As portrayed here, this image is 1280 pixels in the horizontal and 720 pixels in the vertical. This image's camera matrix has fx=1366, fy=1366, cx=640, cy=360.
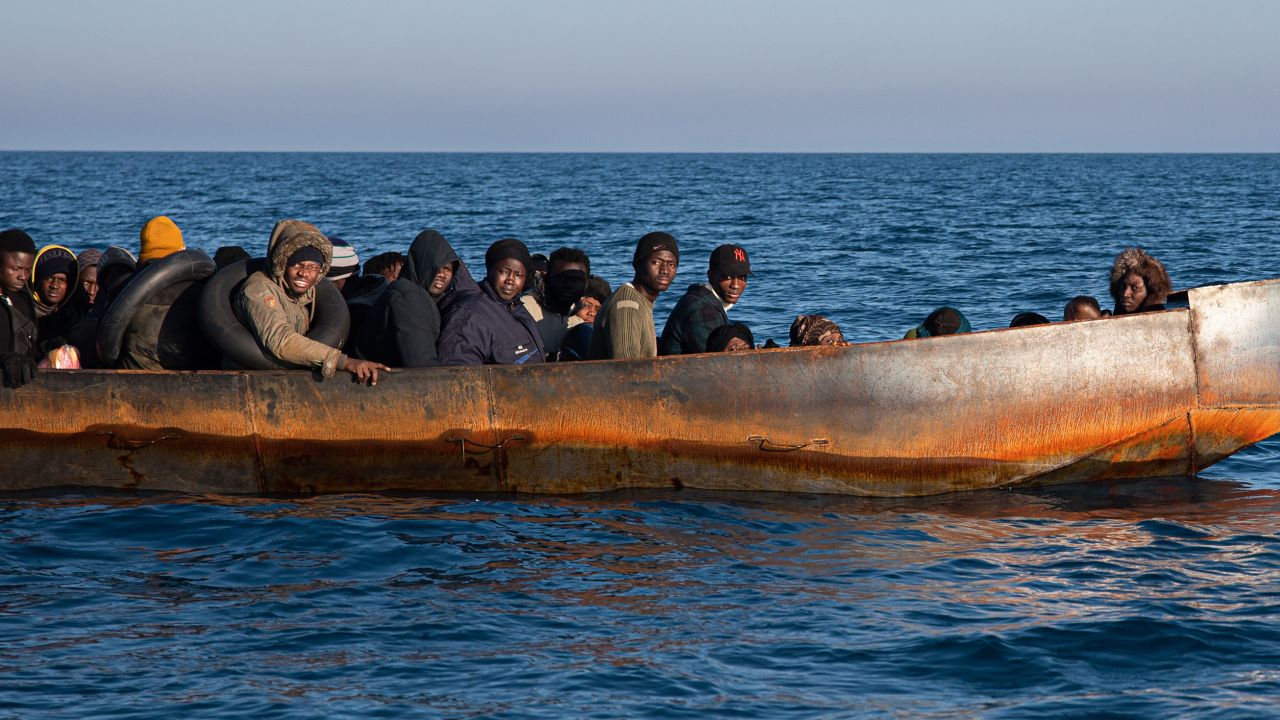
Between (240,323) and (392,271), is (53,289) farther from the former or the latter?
(392,271)

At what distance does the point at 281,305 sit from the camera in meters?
8.09

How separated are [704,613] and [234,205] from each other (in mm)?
51681

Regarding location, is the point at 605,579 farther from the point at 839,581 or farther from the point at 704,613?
the point at 839,581

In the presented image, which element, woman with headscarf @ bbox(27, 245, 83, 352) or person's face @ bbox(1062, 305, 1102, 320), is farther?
woman with headscarf @ bbox(27, 245, 83, 352)

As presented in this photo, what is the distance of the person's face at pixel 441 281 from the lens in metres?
8.76

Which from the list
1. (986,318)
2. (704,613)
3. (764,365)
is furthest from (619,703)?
(986,318)

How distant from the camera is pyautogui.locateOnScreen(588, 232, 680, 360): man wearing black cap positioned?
8.27 metres

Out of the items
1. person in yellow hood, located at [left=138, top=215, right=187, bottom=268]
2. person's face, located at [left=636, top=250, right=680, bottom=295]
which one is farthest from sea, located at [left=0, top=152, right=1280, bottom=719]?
person in yellow hood, located at [left=138, top=215, right=187, bottom=268]

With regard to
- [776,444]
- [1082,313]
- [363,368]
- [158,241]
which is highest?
[158,241]

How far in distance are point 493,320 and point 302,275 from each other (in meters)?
1.25

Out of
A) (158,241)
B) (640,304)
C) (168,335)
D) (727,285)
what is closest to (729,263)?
(727,285)

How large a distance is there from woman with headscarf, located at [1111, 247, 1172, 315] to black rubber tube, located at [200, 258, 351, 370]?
5.06 m

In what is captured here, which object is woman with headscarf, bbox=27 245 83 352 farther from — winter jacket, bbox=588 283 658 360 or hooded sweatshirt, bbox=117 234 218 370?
winter jacket, bbox=588 283 658 360

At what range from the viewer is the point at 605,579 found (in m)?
7.08
